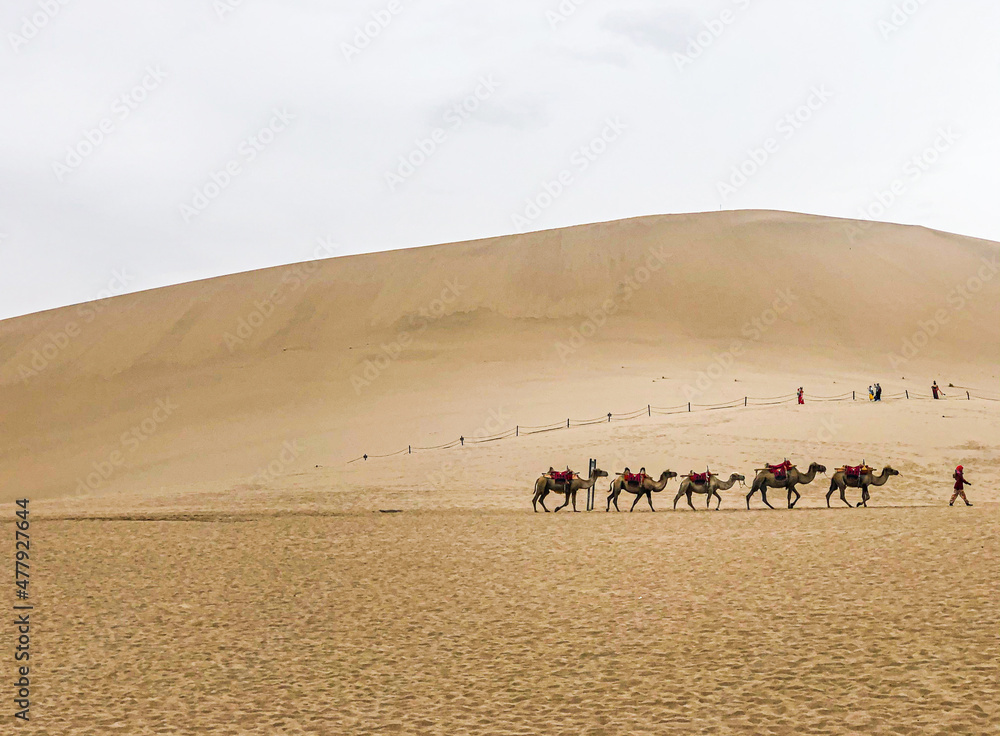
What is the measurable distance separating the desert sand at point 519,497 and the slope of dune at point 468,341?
0.31m

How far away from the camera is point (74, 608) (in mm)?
11000

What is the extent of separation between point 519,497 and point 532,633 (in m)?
14.6

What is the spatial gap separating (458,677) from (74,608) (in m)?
5.71

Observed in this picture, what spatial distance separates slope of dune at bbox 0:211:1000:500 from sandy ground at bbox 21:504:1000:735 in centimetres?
1420

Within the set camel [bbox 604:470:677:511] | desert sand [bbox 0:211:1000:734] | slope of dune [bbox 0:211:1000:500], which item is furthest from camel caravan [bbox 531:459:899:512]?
slope of dune [bbox 0:211:1000:500]

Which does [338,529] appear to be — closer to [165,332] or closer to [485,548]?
[485,548]

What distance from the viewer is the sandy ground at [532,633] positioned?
6.91 m

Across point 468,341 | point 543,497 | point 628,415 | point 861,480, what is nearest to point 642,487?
point 543,497

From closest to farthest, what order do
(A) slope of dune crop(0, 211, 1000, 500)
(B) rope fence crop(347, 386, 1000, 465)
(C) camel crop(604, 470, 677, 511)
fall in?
(C) camel crop(604, 470, 677, 511)
(B) rope fence crop(347, 386, 1000, 465)
(A) slope of dune crop(0, 211, 1000, 500)

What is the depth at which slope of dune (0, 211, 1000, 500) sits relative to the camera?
1581 inches

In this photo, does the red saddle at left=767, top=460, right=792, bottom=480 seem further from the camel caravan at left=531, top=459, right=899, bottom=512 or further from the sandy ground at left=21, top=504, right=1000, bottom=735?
the sandy ground at left=21, top=504, right=1000, bottom=735

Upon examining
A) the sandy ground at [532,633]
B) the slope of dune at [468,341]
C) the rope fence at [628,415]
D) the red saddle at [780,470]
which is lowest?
the sandy ground at [532,633]

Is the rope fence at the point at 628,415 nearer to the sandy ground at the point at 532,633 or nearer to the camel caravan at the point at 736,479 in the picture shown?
the camel caravan at the point at 736,479

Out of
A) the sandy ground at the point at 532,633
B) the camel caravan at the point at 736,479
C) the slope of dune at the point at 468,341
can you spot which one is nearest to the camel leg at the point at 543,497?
the camel caravan at the point at 736,479
